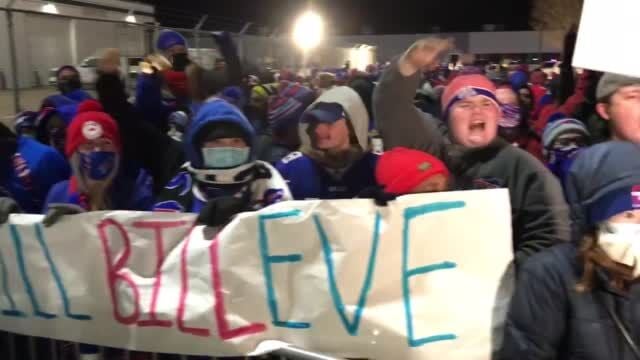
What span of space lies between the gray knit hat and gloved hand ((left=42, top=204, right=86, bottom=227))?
6.91 ft

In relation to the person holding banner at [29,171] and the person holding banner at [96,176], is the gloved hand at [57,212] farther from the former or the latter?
the person holding banner at [29,171]

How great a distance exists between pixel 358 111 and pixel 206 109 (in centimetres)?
86

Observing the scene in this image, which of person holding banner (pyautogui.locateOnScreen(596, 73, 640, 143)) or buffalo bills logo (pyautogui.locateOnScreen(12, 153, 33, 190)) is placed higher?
person holding banner (pyautogui.locateOnScreen(596, 73, 640, 143))

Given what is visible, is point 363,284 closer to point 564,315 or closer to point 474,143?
point 564,315

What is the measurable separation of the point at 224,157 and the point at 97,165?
2.33ft

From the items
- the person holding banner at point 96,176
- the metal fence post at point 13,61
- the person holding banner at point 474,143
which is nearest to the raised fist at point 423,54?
the person holding banner at point 474,143

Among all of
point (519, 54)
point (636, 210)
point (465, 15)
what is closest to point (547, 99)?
point (636, 210)

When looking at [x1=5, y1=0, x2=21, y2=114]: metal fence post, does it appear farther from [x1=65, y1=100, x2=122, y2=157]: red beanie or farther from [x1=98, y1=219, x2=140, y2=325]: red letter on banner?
[x1=98, y1=219, x2=140, y2=325]: red letter on banner

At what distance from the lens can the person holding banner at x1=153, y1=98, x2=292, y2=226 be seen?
3012mm

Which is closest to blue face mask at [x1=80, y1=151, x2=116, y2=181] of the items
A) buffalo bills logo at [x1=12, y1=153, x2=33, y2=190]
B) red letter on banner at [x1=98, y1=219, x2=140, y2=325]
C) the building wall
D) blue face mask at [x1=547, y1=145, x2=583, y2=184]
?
red letter on banner at [x1=98, y1=219, x2=140, y2=325]

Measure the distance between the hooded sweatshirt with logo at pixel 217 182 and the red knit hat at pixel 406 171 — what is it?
45 cm

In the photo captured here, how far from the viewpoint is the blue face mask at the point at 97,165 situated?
339 centimetres

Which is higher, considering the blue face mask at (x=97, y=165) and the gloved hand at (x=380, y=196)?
the gloved hand at (x=380, y=196)

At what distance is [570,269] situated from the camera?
86.7 inches
